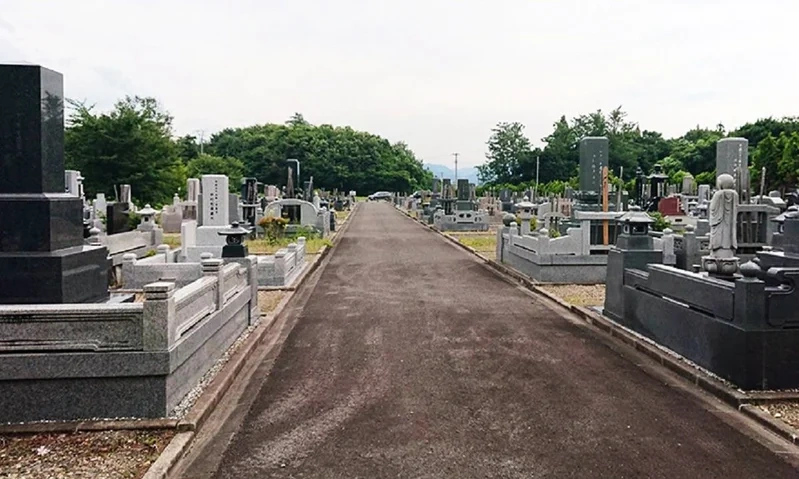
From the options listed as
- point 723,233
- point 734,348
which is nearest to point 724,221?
point 723,233

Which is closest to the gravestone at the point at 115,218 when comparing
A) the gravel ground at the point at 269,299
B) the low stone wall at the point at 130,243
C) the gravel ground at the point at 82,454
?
the low stone wall at the point at 130,243

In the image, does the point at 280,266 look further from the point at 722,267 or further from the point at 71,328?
the point at 722,267

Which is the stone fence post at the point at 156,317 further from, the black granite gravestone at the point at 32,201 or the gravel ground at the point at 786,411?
the gravel ground at the point at 786,411

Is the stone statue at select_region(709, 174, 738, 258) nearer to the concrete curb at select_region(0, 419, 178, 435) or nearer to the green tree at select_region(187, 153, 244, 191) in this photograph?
the concrete curb at select_region(0, 419, 178, 435)

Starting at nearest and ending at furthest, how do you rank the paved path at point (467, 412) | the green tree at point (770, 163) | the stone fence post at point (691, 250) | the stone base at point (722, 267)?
the paved path at point (467, 412), the stone base at point (722, 267), the stone fence post at point (691, 250), the green tree at point (770, 163)

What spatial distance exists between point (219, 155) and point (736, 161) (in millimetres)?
74704

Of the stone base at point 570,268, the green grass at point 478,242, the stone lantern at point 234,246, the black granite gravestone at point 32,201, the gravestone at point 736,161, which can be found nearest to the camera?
the black granite gravestone at point 32,201

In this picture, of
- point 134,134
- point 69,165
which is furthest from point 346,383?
point 69,165

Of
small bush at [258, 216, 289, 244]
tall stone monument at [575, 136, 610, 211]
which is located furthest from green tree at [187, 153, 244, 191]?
tall stone monument at [575, 136, 610, 211]

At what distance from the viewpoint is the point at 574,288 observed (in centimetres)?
1309

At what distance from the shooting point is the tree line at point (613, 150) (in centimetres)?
5884

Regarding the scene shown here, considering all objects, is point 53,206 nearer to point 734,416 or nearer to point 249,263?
point 249,263

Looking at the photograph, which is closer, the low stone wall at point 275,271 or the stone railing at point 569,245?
the low stone wall at point 275,271

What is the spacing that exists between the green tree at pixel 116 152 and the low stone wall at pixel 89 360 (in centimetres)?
3047
